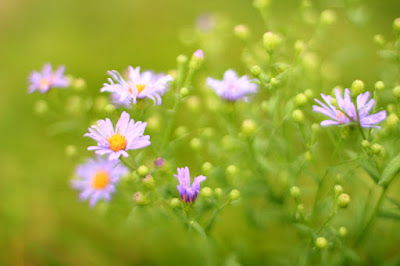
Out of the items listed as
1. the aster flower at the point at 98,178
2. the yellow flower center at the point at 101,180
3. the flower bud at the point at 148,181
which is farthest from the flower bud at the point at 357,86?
the yellow flower center at the point at 101,180

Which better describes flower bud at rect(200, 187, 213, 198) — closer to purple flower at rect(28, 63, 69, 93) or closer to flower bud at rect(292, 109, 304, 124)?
flower bud at rect(292, 109, 304, 124)

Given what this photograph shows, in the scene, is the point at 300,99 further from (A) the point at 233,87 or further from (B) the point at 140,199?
(B) the point at 140,199

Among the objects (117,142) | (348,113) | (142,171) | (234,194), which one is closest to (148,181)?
(142,171)

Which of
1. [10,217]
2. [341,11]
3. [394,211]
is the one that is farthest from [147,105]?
[341,11]

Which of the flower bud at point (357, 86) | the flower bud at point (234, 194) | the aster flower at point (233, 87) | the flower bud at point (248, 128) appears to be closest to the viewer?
the flower bud at point (357, 86)

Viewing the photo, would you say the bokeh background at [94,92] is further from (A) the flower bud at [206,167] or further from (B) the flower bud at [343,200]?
(B) the flower bud at [343,200]

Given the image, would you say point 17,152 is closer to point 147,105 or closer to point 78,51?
point 78,51

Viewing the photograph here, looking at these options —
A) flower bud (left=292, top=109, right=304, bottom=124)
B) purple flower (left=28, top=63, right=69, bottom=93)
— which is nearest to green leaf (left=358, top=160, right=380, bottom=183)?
flower bud (left=292, top=109, right=304, bottom=124)
